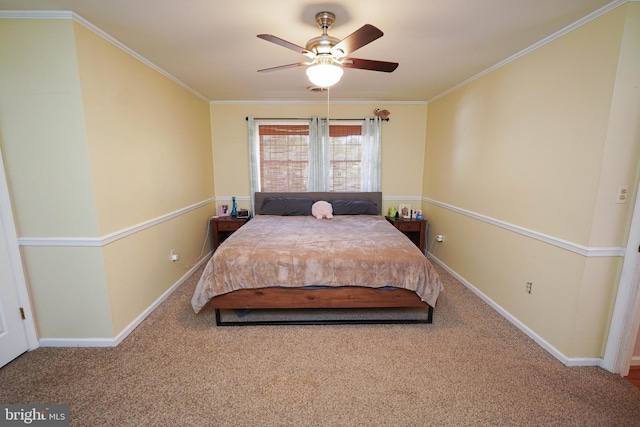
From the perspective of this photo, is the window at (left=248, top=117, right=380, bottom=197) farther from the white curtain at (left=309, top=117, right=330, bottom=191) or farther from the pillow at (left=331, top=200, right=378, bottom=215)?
the pillow at (left=331, top=200, right=378, bottom=215)

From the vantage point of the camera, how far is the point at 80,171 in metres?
2.00

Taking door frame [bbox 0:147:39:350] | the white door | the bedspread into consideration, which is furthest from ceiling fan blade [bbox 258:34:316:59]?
the white door

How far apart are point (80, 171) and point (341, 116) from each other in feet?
11.2

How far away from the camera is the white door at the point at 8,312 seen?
6.54 feet

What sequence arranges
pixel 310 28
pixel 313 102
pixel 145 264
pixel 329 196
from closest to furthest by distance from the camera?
pixel 310 28
pixel 145 264
pixel 313 102
pixel 329 196

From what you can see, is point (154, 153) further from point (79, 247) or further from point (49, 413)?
point (49, 413)

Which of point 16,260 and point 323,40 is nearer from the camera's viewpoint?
point 323,40

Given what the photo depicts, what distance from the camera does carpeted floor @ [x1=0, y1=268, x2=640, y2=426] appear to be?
1.63 meters

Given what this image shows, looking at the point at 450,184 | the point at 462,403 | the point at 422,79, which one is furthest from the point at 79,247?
the point at 450,184

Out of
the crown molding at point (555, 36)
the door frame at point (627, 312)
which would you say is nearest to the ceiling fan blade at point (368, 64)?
the crown molding at point (555, 36)

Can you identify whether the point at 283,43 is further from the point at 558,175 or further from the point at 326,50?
the point at 558,175

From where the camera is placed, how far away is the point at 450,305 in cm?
289

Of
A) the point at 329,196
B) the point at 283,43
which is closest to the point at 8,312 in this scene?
the point at 283,43

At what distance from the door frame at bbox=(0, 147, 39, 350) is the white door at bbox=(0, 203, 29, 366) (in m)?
0.01
